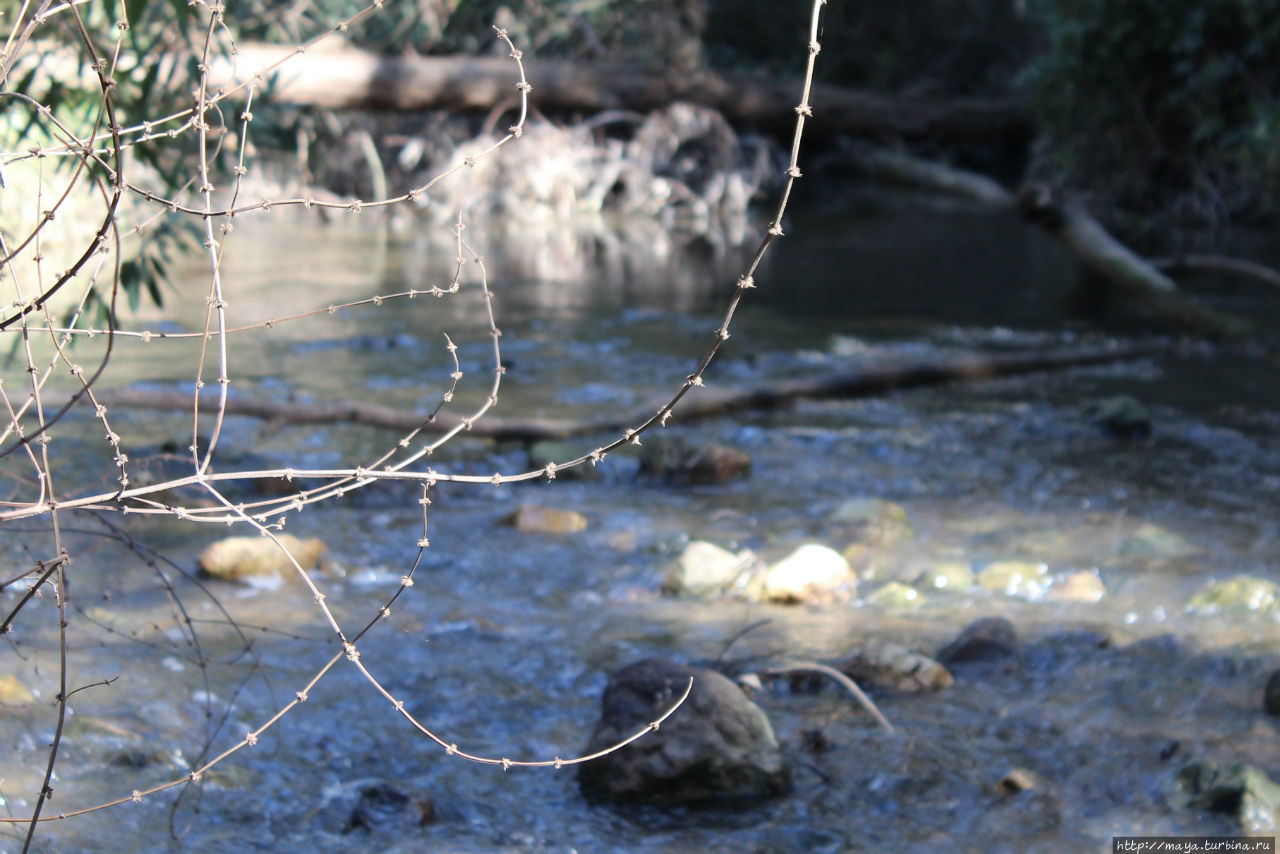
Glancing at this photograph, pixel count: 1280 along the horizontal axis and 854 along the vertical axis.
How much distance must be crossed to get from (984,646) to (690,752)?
0.95 m

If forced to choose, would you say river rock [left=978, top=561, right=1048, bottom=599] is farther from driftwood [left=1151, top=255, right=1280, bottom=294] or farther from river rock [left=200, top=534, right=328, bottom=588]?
driftwood [left=1151, top=255, right=1280, bottom=294]

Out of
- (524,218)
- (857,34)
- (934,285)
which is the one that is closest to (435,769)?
(934,285)

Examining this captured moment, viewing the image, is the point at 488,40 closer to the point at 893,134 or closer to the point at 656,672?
the point at 893,134

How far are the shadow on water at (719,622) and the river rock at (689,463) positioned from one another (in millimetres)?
69

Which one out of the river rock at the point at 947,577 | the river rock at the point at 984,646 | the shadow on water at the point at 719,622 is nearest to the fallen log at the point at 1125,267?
the shadow on water at the point at 719,622

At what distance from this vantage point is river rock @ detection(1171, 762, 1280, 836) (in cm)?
234

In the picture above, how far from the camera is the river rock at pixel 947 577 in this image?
3605mm

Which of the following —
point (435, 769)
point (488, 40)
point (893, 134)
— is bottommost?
point (435, 769)

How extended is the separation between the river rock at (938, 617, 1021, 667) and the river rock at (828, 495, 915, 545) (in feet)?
2.74

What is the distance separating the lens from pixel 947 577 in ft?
12.0

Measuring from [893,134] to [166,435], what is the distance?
34.2 ft

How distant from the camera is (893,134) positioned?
13719 millimetres

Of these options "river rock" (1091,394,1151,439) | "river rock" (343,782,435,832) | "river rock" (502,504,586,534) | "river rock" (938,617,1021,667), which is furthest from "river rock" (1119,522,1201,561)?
"river rock" (343,782,435,832)

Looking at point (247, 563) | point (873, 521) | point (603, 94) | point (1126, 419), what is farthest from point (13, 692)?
point (603, 94)
